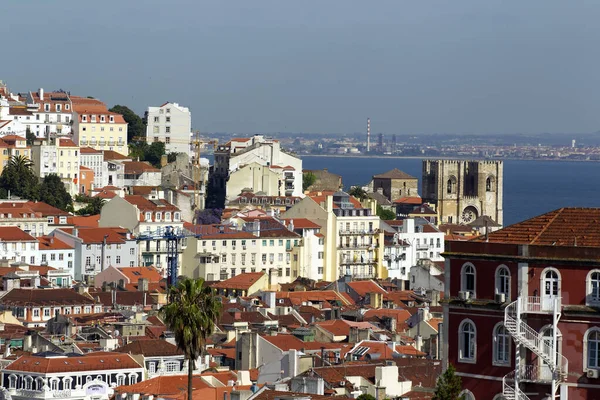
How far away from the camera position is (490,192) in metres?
186

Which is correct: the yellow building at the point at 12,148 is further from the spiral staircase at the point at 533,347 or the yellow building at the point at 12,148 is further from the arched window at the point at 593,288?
the arched window at the point at 593,288

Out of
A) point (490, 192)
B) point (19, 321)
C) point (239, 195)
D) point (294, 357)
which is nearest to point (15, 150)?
point (239, 195)

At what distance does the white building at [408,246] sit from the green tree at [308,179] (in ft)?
78.7

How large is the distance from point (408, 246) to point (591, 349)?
4063 inches

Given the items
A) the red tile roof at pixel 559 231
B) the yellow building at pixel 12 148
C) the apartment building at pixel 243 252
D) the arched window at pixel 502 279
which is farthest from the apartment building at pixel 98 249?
the arched window at pixel 502 279

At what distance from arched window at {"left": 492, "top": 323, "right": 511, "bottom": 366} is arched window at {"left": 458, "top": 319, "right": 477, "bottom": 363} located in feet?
1.46

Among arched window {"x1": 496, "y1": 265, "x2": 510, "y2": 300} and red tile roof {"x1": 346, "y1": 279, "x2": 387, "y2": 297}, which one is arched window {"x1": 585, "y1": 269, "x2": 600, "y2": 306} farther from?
red tile roof {"x1": 346, "y1": 279, "x2": 387, "y2": 297}

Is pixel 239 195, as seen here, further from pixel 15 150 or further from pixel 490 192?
pixel 490 192

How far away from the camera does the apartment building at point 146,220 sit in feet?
401

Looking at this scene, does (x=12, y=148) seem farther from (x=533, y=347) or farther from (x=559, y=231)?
(x=533, y=347)

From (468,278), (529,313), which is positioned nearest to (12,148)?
(468,278)

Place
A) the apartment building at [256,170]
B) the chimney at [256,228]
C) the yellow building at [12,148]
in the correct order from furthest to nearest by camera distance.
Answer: the apartment building at [256,170] → the yellow building at [12,148] → the chimney at [256,228]

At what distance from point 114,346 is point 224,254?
53240 mm

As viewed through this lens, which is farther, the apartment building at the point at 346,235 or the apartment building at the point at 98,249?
the apartment building at the point at 346,235
